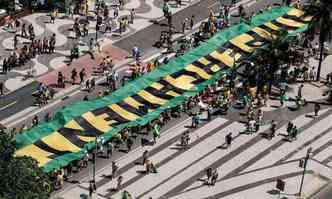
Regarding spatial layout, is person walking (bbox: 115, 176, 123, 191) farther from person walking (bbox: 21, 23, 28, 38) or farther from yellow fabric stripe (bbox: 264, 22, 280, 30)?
yellow fabric stripe (bbox: 264, 22, 280, 30)

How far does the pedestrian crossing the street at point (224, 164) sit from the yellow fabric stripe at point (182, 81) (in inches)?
197

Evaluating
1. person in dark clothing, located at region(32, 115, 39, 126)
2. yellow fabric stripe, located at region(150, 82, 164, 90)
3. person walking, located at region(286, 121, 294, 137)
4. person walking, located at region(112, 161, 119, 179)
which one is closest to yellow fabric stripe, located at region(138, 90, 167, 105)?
yellow fabric stripe, located at region(150, 82, 164, 90)

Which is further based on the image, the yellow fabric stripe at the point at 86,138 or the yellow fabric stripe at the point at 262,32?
the yellow fabric stripe at the point at 262,32

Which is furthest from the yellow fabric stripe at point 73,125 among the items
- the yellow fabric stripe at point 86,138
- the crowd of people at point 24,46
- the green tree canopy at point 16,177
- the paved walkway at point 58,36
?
the green tree canopy at point 16,177

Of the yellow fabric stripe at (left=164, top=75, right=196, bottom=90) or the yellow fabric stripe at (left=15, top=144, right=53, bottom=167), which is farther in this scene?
the yellow fabric stripe at (left=164, top=75, right=196, bottom=90)

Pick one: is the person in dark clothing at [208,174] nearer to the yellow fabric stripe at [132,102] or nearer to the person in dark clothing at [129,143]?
the person in dark clothing at [129,143]

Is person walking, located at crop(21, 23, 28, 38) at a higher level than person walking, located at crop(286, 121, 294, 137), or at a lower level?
higher

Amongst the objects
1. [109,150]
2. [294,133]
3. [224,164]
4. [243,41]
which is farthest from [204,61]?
[109,150]

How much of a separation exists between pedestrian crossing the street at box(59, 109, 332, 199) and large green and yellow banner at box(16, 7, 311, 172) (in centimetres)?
335

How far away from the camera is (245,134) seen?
290ft

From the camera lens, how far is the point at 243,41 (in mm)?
101312

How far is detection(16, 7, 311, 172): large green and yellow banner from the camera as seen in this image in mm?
80562

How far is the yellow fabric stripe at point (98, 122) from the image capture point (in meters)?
84.2

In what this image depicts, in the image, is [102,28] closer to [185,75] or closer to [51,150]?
[185,75]
